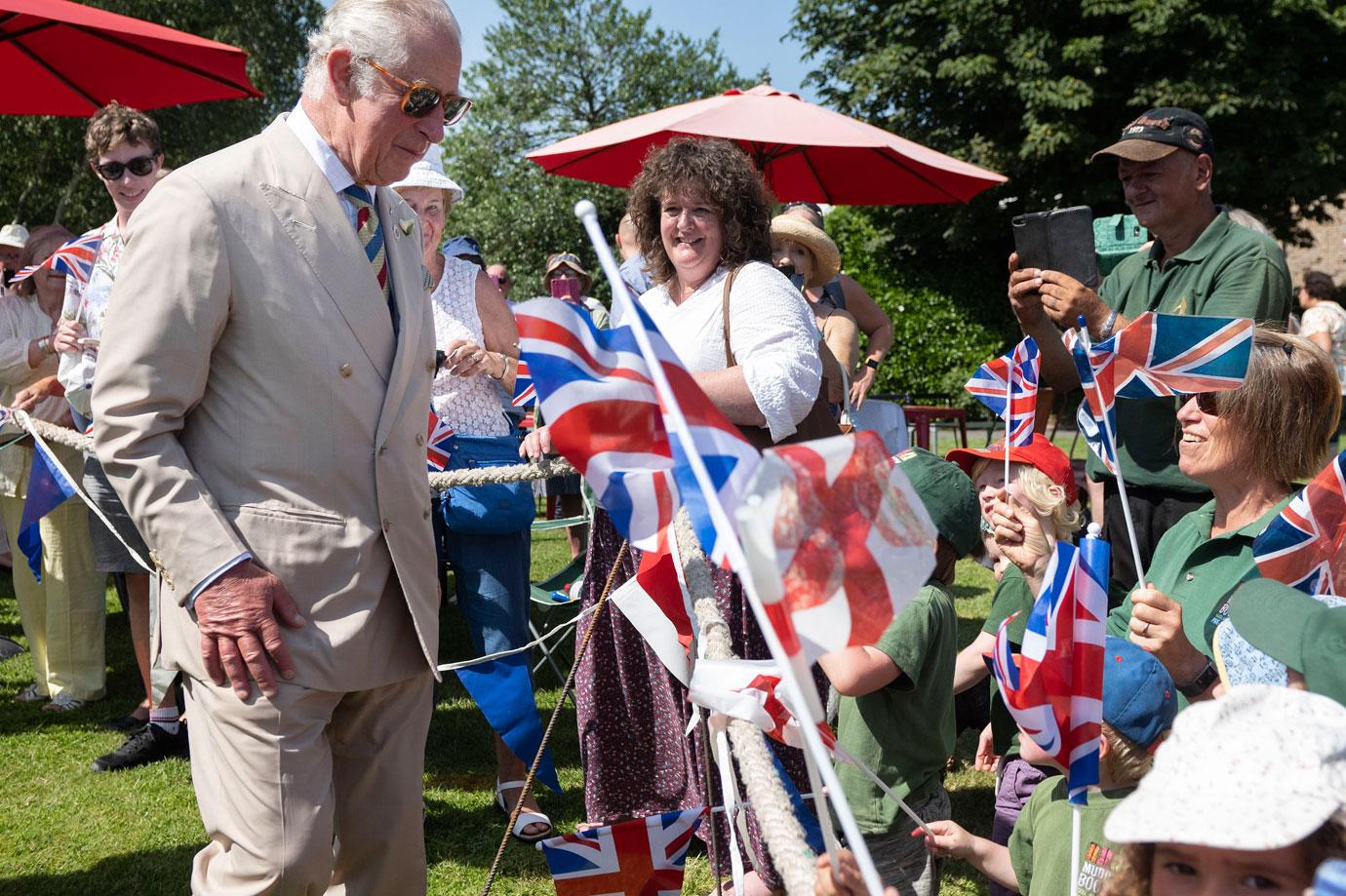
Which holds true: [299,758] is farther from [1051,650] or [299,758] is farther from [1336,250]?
[1336,250]

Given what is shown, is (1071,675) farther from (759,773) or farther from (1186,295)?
(1186,295)

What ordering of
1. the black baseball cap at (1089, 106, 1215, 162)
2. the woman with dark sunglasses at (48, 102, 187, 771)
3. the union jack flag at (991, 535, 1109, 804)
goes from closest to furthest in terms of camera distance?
the union jack flag at (991, 535, 1109, 804), the black baseball cap at (1089, 106, 1215, 162), the woman with dark sunglasses at (48, 102, 187, 771)

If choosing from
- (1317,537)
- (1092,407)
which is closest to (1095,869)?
(1317,537)

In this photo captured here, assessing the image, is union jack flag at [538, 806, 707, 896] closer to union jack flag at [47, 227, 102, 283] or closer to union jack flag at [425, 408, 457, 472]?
union jack flag at [425, 408, 457, 472]

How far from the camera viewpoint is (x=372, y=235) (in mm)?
2506

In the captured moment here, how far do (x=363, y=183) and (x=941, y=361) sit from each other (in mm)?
21460

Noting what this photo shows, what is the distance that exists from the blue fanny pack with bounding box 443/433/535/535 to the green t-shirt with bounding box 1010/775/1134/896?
2.08 m

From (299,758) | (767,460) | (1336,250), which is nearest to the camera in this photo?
(767,460)

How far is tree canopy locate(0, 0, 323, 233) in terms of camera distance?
26594mm

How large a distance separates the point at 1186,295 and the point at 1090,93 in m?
20.7

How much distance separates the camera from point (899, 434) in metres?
6.49

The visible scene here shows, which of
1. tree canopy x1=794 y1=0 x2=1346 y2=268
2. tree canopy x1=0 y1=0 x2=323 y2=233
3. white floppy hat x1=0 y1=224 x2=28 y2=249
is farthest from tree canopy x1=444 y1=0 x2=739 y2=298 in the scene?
white floppy hat x1=0 y1=224 x2=28 y2=249

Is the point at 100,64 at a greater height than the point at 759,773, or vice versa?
the point at 100,64

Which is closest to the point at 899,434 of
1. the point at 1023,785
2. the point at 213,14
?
the point at 1023,785
